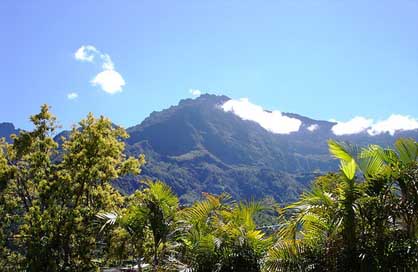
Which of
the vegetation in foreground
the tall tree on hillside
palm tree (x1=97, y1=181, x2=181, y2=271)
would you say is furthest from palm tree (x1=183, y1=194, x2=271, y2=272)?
the tall tree on hillside

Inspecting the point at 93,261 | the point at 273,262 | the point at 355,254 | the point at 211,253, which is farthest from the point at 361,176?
the point at 93,261

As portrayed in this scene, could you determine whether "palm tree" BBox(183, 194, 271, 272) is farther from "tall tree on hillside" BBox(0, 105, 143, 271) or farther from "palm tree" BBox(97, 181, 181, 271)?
"tall tree on hillside" BBox(0, 105, 143, 271)

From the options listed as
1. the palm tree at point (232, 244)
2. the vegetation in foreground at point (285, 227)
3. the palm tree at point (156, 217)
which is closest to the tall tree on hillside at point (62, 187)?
the vegetation in foreground at point (285, 227)

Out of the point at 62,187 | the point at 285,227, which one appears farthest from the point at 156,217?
the point at 62,187

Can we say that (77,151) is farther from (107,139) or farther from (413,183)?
(413,183)

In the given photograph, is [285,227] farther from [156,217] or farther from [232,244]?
[156,217]

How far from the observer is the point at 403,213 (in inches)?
284

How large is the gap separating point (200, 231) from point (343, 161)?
346 centimetres

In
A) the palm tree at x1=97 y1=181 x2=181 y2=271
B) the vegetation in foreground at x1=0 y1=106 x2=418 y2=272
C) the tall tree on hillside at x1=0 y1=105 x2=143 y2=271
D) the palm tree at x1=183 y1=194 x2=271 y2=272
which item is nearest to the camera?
the vegetation in foreground at x1=0 y1=106 x2=418 y2=272

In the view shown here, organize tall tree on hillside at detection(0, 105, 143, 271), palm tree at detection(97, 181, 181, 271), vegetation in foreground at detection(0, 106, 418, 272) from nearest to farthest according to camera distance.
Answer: vegetation in foreground at detection(0, 106, 418, 272) → palm tree at detection(97, 181, 181, 271) → tall tree on hillside at detection(0, 105, 143, 271)

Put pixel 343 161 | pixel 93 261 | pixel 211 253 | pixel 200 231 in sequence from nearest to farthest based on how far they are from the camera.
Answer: pixel 343 161 → pixel 211 253 → pixel 200 231 → pixel 93 261

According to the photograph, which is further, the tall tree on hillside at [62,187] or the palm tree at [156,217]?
the tall tree on hillside at [62,187]

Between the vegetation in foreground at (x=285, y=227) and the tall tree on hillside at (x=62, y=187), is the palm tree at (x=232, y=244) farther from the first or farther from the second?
the tall tree on hillside at (x=62, y=187)

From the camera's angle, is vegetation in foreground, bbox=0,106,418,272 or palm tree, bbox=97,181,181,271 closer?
vegetation in foreground, bbox=0,106,418,272
